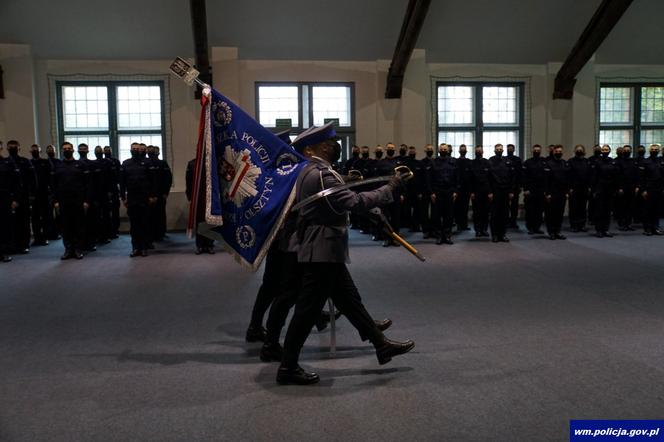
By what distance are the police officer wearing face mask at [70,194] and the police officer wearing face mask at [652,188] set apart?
831 cm

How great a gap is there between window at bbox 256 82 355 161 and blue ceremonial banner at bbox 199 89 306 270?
750 cm

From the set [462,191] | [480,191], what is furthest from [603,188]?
[462,191]

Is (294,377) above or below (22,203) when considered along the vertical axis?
below

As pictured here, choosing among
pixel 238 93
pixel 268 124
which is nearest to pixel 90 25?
pixel 238 93

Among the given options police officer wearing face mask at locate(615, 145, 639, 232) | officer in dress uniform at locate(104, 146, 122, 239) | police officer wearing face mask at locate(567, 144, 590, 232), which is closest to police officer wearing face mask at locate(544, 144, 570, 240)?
police officer wearing face mask at locate(567, 144, 590, 232)

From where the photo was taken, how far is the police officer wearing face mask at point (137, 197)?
27.0 feet

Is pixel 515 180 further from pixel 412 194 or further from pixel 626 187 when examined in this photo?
pixel 626 187

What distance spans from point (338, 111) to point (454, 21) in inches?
103

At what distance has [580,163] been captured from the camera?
1003cm

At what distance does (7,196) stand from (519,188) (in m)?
7.84

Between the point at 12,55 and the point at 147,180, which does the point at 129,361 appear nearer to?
the point at 147,180

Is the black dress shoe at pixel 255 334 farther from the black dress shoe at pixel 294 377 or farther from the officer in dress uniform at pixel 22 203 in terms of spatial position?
the officer in dress uniform at pixel 22 203

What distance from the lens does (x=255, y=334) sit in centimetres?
418

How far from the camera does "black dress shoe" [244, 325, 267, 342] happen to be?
13.7 ft
